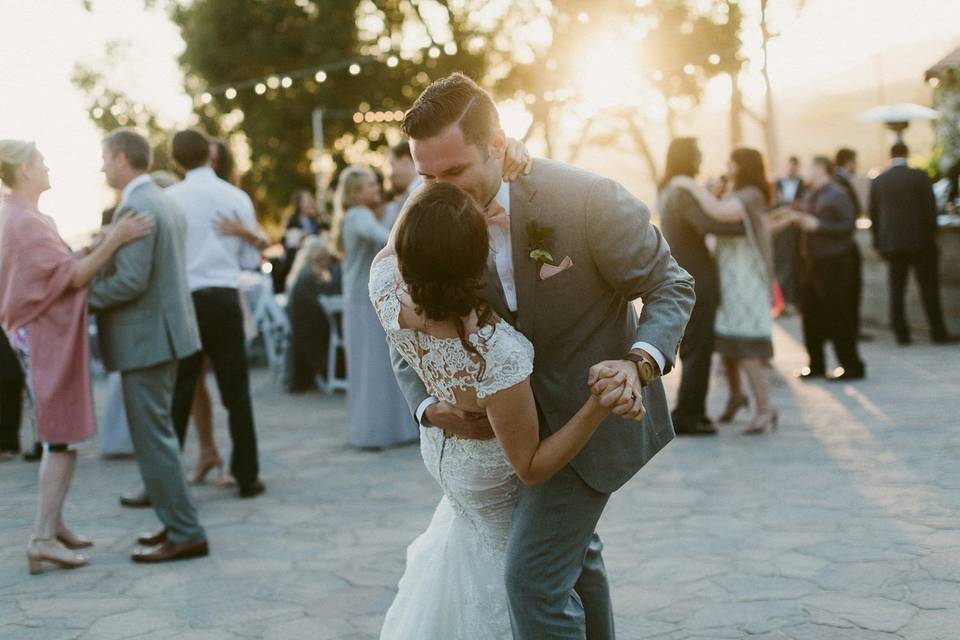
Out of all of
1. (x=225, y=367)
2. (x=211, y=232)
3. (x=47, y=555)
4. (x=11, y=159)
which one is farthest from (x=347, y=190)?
(x=47, y=555)

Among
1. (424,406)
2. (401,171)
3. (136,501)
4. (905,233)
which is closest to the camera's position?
(424,406)

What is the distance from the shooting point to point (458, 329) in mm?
3023

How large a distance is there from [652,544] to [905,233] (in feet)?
27.1

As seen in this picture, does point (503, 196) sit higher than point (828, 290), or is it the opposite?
point (503, 196)

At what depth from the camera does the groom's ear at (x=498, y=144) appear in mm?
3198

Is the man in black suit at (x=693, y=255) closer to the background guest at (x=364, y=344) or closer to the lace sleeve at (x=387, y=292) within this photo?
the background guest at (x=364, y=344)

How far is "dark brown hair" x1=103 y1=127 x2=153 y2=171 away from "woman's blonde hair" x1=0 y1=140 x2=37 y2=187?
0.37 meters

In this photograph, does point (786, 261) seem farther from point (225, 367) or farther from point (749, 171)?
point (225, 367)

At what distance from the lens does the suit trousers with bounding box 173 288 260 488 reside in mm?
6840

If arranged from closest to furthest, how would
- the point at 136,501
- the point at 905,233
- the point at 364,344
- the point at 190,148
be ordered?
the point at 136,501 → the point at 190,148 → the point at 364,344 → the point at 905,233

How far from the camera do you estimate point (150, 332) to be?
5680mm

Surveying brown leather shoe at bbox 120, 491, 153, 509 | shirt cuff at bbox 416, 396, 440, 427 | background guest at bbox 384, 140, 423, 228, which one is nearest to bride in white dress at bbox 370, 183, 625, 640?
shirt cuff at bbox 416, 396, 440, 427

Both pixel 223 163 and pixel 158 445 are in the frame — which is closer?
pixel 158 445

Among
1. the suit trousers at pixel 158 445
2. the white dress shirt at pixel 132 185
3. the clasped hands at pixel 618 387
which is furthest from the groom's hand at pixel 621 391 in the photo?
the white dress shirt at pixel 132 185
